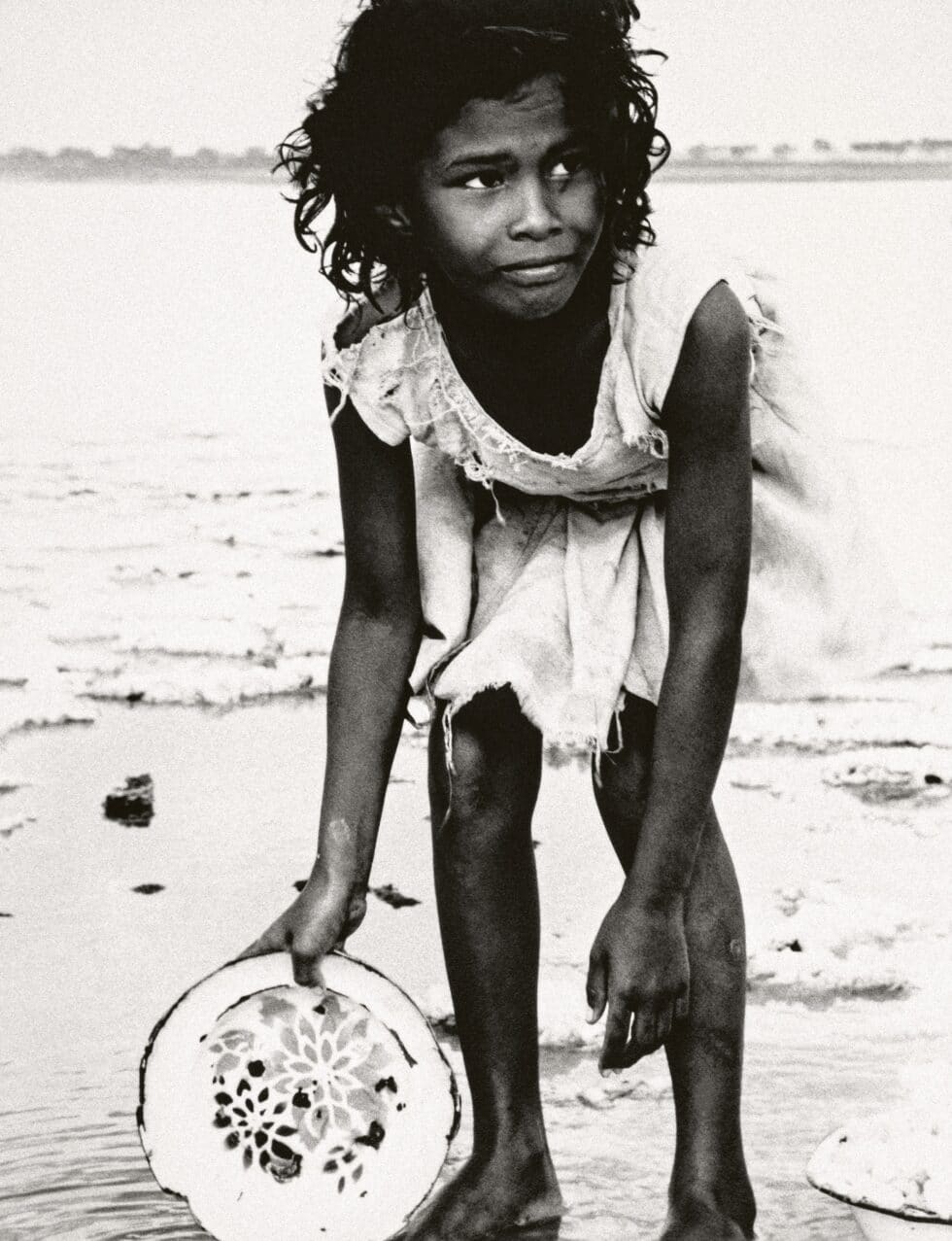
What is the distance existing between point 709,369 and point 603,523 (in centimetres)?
22

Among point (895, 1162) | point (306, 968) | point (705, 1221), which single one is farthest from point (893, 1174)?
point (306, 968)

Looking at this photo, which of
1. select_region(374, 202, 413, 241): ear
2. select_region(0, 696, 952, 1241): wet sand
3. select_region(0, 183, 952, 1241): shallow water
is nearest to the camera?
select_region(374, 202, 413, 241): ear

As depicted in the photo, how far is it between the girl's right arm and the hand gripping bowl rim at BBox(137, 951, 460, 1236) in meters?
0.11

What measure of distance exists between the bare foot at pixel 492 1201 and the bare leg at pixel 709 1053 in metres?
0.13

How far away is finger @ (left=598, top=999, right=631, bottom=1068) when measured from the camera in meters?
1.54

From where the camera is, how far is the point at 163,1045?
165cm

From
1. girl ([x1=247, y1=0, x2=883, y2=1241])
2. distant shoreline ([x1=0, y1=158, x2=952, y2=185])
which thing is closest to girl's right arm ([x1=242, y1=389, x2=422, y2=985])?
girl ([x1=247, y1=0, x2=883, y2=1241])

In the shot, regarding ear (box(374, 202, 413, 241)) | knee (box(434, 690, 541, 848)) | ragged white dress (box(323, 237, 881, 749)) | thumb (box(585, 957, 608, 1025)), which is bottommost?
thumb (box(585, 957, 608, 1025))

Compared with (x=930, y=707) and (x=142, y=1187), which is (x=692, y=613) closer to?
(x=142, y=1187)

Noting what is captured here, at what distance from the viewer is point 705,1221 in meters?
1.60

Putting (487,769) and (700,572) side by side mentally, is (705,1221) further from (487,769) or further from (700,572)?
(700,572)

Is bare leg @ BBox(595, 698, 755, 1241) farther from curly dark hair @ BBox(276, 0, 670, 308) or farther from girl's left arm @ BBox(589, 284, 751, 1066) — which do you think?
curly dark hair @ BBox(276, 0, 670, 308)

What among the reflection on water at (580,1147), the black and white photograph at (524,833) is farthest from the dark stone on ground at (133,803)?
the reflection on water at (580,1147)

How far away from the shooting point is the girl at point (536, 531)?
1.59 m
